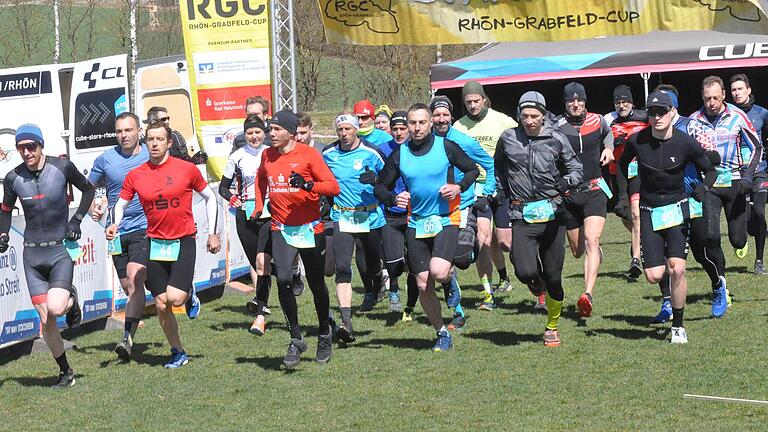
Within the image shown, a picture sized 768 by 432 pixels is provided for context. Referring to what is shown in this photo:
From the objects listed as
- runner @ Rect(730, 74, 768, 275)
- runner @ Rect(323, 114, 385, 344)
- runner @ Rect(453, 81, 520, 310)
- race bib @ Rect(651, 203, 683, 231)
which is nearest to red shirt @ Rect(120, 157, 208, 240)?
runner @ Rect(323, 114, 385, 344)

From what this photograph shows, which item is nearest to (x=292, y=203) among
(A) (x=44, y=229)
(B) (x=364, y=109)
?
(A) (x=44, y=229)

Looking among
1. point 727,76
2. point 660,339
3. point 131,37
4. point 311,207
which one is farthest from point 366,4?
point 131,37

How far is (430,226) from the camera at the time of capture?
9.50 metres

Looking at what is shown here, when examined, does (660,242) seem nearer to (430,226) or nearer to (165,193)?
(430,226)

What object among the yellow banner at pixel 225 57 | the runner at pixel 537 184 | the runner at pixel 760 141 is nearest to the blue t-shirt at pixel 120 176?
the runner at pixel 537 184

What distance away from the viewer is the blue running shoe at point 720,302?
1073 centimetres

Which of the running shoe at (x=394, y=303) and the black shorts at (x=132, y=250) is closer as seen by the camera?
the black shorts at (x=132, y=250)

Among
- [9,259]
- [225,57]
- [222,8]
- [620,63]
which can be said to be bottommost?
Result: [9,259]

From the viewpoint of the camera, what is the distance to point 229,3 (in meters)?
17.4

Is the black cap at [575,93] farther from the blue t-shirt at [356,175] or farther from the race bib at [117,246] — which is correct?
the race bib at [117,246]

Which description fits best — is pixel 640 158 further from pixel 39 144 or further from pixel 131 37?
pixel 131 37

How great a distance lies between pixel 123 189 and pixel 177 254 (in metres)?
0.71

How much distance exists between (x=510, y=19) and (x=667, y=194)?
310 cm

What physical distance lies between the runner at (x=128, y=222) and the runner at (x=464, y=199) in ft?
8.97
